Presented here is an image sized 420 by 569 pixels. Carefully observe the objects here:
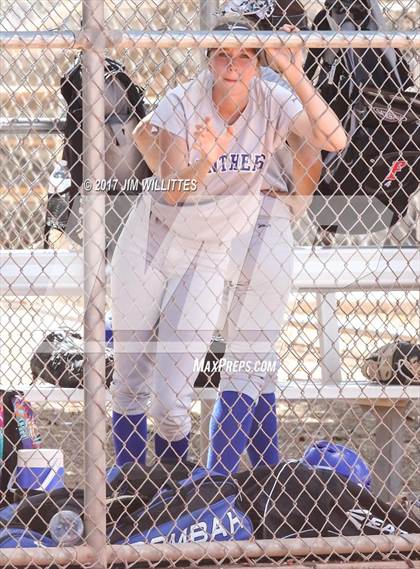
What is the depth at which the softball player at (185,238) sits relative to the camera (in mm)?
3252

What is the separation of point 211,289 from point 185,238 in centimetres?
18

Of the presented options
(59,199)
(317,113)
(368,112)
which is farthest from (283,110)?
(59,199)

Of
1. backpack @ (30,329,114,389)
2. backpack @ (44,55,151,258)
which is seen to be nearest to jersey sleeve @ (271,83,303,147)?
backpack @ (44,55,151,258)

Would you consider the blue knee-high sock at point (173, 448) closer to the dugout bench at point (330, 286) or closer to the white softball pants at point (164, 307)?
the white softball pants at point (164, 307)

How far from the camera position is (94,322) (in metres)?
2.88

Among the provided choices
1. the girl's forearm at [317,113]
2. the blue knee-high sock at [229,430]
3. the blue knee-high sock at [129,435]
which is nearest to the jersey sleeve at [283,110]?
the girl's forearm at [317,113]

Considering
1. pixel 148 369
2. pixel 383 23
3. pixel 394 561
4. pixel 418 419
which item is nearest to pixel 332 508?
pixel 394 561

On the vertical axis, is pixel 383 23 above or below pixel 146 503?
above

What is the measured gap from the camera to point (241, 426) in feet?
11.1

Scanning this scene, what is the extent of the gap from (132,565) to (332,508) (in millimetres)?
608

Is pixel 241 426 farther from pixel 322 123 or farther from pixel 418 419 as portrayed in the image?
pixel 418 419

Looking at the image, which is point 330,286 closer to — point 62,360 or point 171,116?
point 62,360

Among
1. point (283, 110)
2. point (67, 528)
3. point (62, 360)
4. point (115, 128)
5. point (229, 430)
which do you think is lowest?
point (62, 360)

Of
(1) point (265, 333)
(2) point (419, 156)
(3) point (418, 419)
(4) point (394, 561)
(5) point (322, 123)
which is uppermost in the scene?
(5) point (322, 123)
